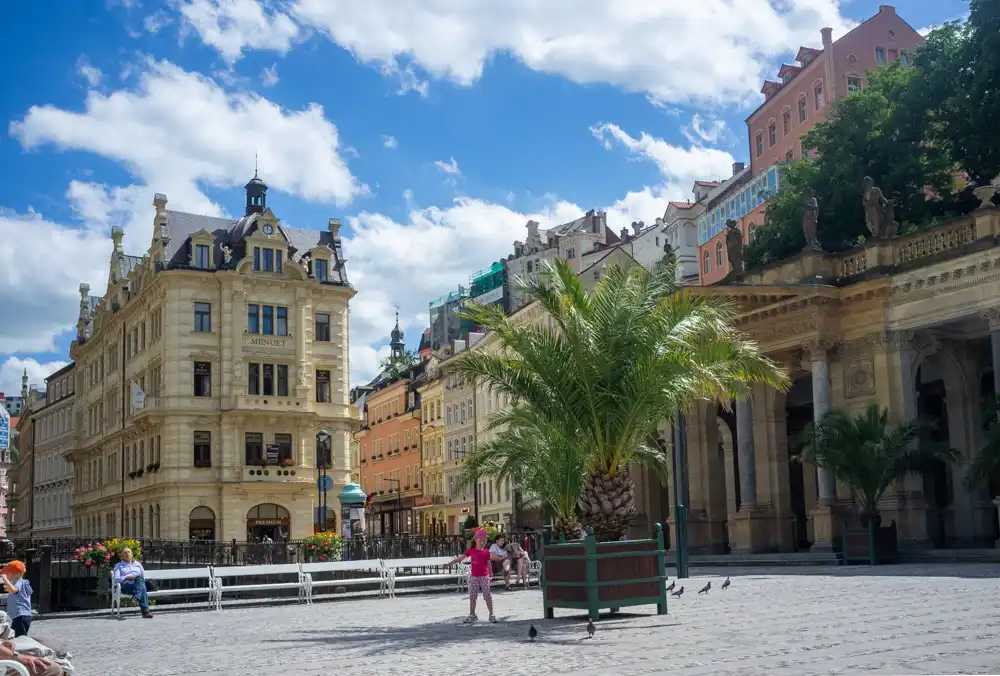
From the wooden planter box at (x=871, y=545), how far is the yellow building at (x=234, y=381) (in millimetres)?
31662

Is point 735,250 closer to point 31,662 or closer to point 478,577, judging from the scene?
point 478,577

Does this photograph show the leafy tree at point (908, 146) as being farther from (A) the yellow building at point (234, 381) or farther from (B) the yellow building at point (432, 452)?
(B) the yellow building at point (432, 452)

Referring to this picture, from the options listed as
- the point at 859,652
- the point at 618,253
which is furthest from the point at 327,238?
the point at 859,652

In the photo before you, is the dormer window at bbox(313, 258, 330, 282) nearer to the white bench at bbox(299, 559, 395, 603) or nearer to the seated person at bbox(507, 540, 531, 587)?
the seated person at bbox(507, 540, 531, 587)

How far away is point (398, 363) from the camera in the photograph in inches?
4722

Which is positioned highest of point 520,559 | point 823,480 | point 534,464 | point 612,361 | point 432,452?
point 432,452

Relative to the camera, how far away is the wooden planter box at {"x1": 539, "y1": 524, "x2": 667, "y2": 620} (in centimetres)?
1781

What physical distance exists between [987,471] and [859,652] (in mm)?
19365

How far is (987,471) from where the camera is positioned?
1165 inches

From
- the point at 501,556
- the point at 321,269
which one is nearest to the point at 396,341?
the point at 321,269

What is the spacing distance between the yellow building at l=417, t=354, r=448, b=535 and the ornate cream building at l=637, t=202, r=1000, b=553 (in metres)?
49.7

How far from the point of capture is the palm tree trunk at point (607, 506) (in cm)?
1958

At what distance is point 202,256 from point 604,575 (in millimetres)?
50762

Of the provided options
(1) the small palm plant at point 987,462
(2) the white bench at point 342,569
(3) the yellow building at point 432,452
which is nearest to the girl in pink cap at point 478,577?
(2) the white bench at point 342,569
